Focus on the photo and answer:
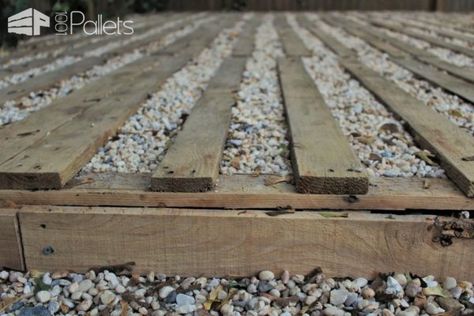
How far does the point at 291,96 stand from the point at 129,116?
603 mm

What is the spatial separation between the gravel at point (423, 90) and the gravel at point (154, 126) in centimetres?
83

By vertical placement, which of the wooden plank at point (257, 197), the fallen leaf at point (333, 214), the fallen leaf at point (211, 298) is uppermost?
the wooden plank at point (257, 197)

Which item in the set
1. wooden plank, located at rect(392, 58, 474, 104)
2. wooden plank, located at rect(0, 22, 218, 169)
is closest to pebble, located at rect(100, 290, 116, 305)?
wooden plank, located at rect(0, 22, 218, 169)

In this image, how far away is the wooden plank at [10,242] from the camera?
1.27 meters

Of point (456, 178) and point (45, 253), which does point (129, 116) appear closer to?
point (45, 253)

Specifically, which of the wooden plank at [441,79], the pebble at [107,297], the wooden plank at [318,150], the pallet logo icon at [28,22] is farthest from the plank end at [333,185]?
the pallet logo icon at [28,22]

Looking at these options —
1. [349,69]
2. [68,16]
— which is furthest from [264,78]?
[68,16]

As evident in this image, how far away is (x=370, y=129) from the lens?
1.78 m

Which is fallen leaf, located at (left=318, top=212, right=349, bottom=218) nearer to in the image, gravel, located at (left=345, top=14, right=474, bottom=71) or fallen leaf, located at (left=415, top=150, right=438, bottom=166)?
fallen leaf, located at (left=415, top=150, right=438, bottom=166)

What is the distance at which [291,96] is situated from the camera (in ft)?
7.04

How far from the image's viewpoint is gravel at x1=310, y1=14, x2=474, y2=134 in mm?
1896
